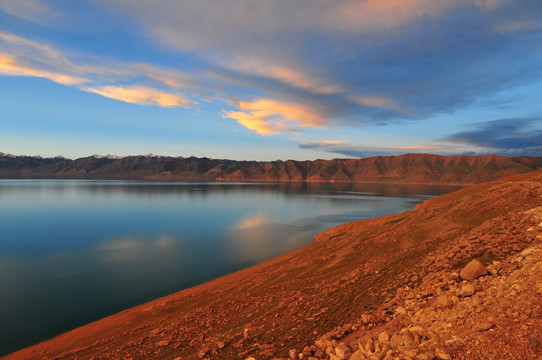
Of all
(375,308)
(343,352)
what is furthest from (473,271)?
(343,352)

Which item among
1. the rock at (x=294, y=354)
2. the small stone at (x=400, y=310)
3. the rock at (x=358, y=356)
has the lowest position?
the rock at (x=294, y=354)

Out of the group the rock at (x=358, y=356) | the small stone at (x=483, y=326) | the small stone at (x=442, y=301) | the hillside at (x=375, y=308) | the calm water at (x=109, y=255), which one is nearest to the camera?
the small stone at (x=483, y=326)

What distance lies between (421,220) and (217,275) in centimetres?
1593

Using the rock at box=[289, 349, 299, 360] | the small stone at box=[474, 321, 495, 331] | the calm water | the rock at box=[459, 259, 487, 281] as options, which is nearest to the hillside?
the small stone at box=[474, 321, 495, 331]

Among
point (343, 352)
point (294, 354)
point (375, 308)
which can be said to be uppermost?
point (343, 352)

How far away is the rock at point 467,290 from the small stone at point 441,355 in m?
2.43

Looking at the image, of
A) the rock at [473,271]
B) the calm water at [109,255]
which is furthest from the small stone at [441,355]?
the calm water at [109,255]

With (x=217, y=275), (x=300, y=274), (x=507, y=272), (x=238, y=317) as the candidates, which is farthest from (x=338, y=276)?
(x=217, y=275)

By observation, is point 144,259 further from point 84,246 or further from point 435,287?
point 435,287

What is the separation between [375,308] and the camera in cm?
862

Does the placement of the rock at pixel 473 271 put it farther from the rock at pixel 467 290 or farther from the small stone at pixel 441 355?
the small stone at pixel 441 355

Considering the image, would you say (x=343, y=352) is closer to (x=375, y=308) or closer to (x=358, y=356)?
(x=358, y=356)

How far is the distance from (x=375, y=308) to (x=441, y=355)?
12.2 ft

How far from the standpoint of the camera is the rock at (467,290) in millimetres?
6833
